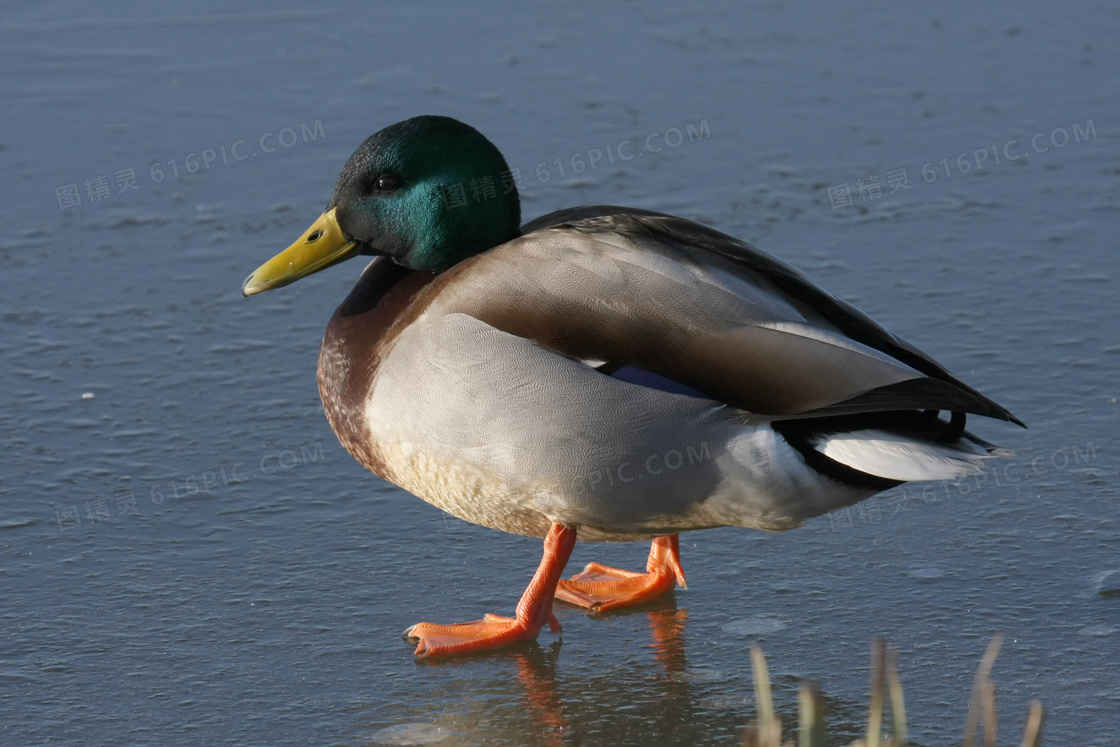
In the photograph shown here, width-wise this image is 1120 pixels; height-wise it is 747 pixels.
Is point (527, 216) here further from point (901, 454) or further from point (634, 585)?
point (901, 454)

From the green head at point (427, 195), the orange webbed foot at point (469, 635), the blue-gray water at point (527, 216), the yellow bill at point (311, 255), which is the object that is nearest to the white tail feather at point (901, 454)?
the blue-gray water at point (527, 216)

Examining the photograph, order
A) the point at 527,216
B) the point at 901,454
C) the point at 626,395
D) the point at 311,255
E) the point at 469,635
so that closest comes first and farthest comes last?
the point at 901,454 → the point at 626,395 → the point at 469,635 → the point at 311,255 → the point at 527,216

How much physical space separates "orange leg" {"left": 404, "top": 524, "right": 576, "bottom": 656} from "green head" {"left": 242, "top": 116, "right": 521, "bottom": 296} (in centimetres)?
70

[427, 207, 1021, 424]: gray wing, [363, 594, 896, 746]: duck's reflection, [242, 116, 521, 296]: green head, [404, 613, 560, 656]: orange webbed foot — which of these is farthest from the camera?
[242, 116, 521, 296]: green head

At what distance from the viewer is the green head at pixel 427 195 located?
349 centimetres

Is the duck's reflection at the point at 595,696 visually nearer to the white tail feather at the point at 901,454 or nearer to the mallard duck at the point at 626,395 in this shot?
the mallard duck at the point at 626,395

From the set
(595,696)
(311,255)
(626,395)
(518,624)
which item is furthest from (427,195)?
(595,696)

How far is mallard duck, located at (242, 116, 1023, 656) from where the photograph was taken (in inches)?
122

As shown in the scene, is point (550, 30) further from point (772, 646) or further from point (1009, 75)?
point (772, 646)

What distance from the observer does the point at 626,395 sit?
3.16m

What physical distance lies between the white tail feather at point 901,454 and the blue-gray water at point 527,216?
0.42m

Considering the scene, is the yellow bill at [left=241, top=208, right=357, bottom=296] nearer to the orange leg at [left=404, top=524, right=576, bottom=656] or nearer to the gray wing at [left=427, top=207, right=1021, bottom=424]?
the gray wing at [left=427, top=207, right=1021, bottom=424]

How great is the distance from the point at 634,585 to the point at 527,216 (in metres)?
2.21

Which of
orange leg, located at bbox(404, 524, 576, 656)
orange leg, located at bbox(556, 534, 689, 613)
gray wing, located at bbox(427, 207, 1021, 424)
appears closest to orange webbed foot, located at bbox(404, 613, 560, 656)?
orange leg, located at bbox(404, 524, 576, 656)
